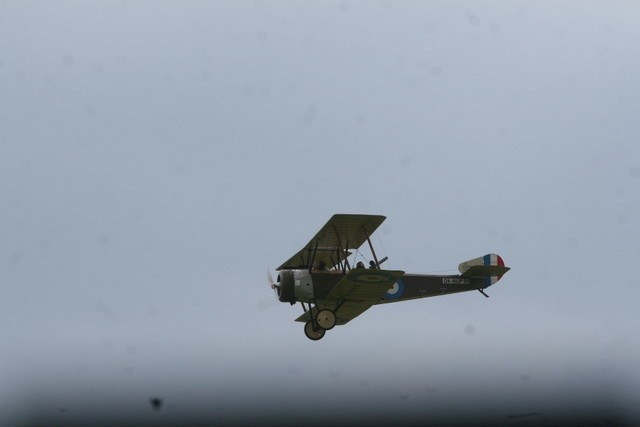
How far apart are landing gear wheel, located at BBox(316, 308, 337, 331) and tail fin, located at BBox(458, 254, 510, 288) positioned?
15.2 feet

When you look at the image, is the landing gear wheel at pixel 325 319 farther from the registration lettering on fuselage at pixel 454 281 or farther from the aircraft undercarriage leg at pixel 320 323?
the registration lettering on fuselage at pixel 454 281

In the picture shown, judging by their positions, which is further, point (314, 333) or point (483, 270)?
point (483, 270)

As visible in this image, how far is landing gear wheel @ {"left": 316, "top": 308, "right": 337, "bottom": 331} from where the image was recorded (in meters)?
31.1

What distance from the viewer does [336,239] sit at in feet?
102

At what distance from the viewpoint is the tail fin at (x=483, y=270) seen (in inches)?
1292

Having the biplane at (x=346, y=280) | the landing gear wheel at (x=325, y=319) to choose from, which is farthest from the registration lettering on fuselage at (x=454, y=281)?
the landing gear wheel at (x=325, y=319)

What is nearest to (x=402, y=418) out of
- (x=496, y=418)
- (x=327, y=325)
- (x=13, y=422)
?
(x=496, y=418)

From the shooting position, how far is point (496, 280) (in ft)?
109

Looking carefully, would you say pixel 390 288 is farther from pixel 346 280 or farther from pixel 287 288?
pixel 287 288

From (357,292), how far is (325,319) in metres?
1.57

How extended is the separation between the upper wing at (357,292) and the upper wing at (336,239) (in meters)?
1.23

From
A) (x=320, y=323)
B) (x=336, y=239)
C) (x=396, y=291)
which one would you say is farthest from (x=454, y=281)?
(x=320, y=323)

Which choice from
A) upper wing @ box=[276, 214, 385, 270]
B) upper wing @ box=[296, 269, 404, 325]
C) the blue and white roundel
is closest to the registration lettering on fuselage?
the blue and white roundel

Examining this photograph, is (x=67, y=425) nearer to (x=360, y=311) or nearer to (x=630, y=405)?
(x=360, y=311)
